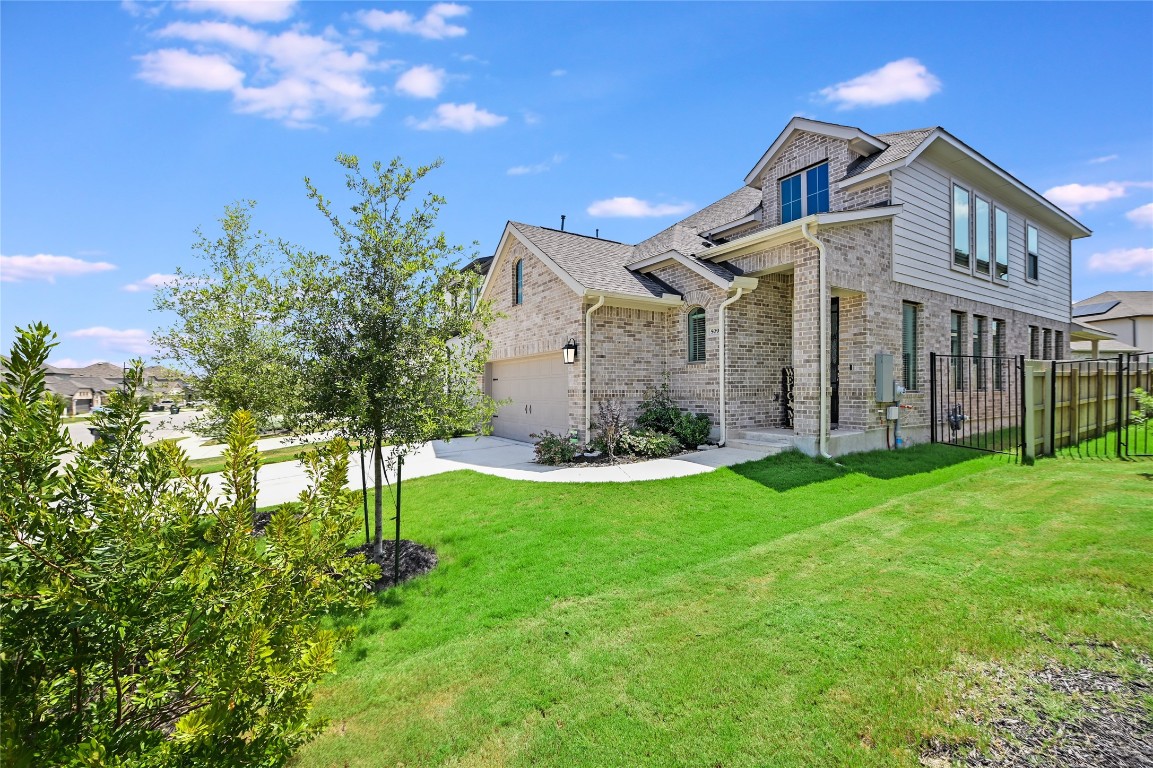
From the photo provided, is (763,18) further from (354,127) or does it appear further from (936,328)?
(936,328)

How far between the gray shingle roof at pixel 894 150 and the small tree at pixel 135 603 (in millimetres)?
13045

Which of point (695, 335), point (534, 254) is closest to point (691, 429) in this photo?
point (695, 335)

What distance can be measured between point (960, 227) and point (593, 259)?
9597 mm

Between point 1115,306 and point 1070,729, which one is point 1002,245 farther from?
point 1115,306

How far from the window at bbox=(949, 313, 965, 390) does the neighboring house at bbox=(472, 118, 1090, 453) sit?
6 centimetres

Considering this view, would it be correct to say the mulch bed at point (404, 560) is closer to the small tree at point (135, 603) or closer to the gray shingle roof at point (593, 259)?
the small tree at point (135, 603)

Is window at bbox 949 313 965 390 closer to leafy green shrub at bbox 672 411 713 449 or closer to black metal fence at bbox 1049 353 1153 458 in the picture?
black metal fence at bbox 1049 353 1153 458

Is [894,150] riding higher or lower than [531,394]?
higher

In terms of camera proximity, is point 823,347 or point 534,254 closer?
point 823,347

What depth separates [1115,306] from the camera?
106ft

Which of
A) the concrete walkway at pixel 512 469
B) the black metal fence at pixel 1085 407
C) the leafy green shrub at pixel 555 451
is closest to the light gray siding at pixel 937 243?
the black metal fence at pixel 1085 407

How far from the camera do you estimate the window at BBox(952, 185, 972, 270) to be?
12.2 meters

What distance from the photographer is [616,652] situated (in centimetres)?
331

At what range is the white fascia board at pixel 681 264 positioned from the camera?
1057cm
